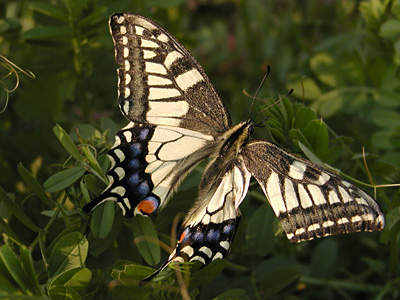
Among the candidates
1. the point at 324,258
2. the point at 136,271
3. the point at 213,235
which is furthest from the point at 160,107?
the point at 324,258

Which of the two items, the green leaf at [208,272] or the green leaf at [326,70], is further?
the green leaf at [326,70]

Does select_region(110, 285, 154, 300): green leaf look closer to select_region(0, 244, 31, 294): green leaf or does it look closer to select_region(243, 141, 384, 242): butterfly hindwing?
select_region(0, 244, 31, 294): green leaf

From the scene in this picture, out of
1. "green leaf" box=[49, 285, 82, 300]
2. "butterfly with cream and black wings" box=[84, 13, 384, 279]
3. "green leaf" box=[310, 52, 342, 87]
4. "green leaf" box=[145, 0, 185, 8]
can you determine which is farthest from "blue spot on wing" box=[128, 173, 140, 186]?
"green leaf" box=[310, 52, 342, 87]

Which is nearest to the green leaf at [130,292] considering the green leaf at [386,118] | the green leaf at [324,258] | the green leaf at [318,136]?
the green leaf at [318,136]

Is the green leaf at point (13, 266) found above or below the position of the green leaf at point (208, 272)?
above

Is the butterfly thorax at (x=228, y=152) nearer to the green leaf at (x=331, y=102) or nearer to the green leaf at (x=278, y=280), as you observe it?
the green leaf at (x=278, y=280)

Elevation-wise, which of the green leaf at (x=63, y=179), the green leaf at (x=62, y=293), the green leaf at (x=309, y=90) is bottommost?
the green leaf at (x=62, y=293)

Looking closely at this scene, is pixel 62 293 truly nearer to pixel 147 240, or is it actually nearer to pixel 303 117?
pixel 147 240

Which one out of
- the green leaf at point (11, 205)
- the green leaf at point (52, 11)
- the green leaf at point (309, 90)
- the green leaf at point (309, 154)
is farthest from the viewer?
the green leaf at point (309, 90)
